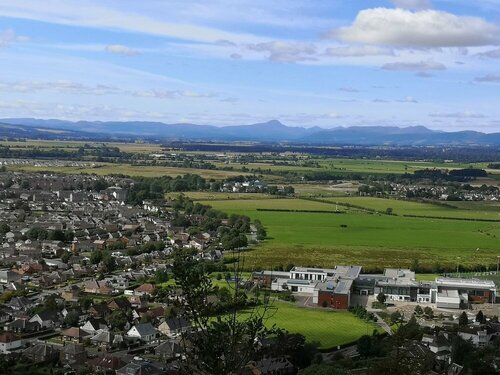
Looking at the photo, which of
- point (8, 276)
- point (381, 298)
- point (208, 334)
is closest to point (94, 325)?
point (8, 276)

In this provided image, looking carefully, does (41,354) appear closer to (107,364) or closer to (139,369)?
(107,364)

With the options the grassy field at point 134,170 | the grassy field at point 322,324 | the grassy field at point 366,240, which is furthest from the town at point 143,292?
the grassy field at point 134,170

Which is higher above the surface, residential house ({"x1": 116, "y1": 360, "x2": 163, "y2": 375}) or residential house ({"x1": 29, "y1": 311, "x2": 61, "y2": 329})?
residential house ({"x1": 116, "y1": 360, "x2": 163, "y2": 375})

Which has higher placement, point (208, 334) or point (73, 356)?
point (208, 334)

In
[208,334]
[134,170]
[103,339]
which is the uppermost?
[208,334]

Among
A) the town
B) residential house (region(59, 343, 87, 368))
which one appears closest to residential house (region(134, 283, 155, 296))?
the town

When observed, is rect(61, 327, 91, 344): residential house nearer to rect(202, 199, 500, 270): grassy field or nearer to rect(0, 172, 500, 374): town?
rect(0, 172, 500, 374): town
